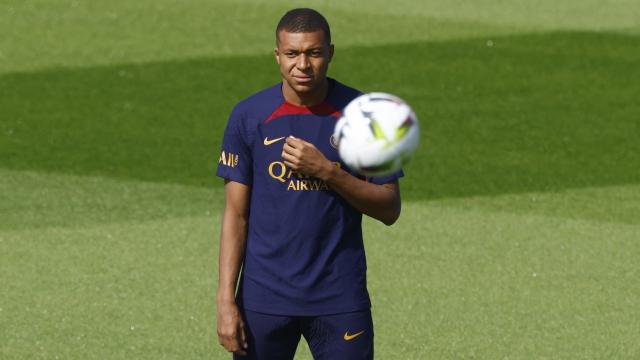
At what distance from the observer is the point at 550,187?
15.5 meters

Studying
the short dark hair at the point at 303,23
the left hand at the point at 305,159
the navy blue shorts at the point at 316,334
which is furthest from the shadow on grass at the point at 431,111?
the left hand at the point at 305,159

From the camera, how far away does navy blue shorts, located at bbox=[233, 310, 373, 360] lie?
6.66 metres

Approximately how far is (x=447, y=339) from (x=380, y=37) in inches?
542

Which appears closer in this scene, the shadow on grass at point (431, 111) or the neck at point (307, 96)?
the neck at point (307, 96)

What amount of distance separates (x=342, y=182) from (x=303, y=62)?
54 cm

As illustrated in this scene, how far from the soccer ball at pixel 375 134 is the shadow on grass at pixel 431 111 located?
28.3 feet

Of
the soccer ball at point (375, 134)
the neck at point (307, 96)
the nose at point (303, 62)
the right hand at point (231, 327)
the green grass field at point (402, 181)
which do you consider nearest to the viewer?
the soccer ball at point (375, 134)

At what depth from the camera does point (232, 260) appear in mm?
6688

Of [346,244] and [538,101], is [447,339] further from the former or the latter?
[538,101]

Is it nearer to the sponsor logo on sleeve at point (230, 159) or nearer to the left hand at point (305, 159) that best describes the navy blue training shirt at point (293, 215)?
the sponsor logo on sleeve at point (230, 159)

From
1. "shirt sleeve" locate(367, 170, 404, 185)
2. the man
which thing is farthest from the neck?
"shirt sleeve" locate(367, 170, 404, 185)

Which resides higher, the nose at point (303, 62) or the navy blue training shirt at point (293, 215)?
the nose at point (303, 62)

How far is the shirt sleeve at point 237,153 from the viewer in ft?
21.7

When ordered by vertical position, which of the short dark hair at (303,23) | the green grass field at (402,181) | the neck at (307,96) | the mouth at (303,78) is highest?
the short dark hair at (303,23)
